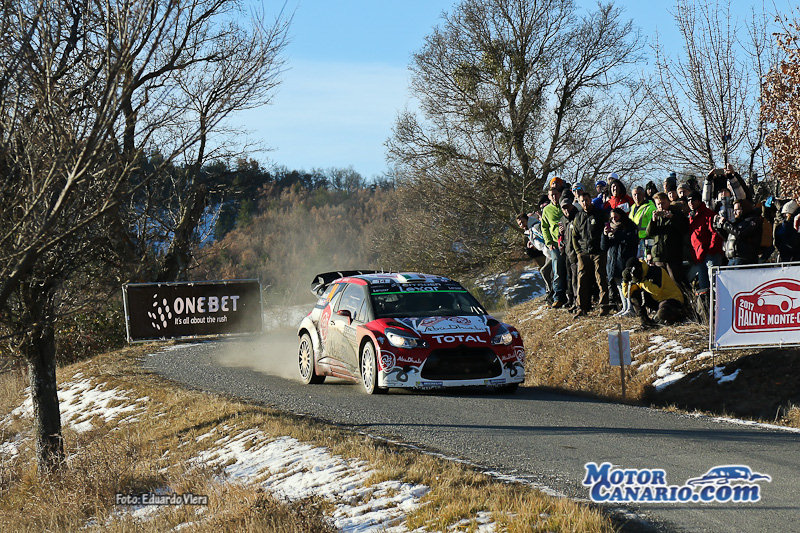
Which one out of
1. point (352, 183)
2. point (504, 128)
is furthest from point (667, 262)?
point (352, 183)

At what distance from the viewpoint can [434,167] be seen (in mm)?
34875

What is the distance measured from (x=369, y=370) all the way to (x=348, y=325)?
1.00m

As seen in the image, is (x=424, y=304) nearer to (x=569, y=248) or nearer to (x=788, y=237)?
(x=569, y=248)

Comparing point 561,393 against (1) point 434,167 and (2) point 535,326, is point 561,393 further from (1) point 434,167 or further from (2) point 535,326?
(1) point 434,167

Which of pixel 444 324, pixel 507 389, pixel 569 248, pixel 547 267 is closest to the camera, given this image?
pixel 444 324

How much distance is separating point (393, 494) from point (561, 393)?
654 centimetres

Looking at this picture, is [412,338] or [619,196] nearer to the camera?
[412,338]

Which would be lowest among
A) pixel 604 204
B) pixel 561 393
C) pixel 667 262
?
pixel 561 393

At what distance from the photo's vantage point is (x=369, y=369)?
1225 cm

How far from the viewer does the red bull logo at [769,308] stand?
37.6 ft

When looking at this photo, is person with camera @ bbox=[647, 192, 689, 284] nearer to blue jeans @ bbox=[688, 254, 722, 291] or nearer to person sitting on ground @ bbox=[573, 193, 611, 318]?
blue jeans @ bbox=[688, 254, 722, 291]

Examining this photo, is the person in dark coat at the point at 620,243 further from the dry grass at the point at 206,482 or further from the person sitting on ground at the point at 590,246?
the dry grass at the point at 206,482

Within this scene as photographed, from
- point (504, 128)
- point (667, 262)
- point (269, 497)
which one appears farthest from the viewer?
point (504, 128)

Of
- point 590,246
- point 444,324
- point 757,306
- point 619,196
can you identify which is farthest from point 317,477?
point 619,196
